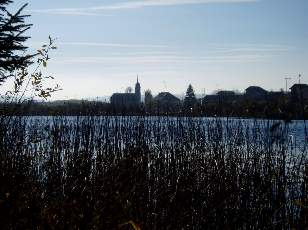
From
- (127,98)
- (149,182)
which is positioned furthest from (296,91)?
(127,98)

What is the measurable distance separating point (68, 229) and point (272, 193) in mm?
4640

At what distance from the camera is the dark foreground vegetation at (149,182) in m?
3.46

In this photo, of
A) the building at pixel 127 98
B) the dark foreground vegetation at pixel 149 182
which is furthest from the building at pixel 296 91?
the building at pixel 127 98

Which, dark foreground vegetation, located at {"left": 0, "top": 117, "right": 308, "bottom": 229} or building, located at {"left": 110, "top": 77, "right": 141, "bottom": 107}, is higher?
building, located at {"left": 110, "top": 77, "right": 141, "bottom": 107}

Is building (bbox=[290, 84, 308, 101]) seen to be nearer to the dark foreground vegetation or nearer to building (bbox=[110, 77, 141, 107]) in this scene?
the dark foreground vegetation

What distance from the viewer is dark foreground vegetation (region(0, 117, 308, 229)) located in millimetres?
3459

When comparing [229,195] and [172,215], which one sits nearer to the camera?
[172,215]

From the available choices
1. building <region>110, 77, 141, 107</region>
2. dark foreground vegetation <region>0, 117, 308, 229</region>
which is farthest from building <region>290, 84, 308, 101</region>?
building <region>110, 77, 141, 107</region>

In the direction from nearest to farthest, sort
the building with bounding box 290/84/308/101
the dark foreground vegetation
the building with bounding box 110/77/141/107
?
the dark foreground vegetation, the building with bounding box 290/84/308/101, the building with bounding box 110/77/141/107

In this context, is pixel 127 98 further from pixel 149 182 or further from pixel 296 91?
pixel 296 91

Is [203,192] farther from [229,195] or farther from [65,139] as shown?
[65,139]

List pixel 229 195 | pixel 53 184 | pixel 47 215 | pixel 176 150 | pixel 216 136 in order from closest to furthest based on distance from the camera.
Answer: pixel 47 215 → pixel 53 184 → pixel 229 195 → pixel 176 150 → pixel 216 136

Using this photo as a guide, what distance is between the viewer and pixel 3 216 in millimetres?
2756

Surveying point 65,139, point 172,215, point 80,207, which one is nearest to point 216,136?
point 65,139
